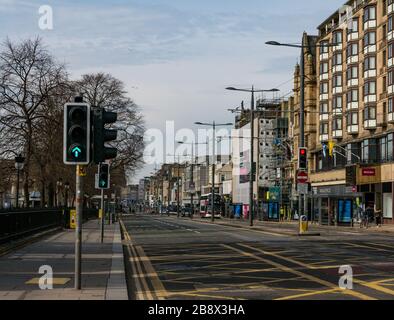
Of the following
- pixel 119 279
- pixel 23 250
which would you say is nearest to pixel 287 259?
pixel 119 279

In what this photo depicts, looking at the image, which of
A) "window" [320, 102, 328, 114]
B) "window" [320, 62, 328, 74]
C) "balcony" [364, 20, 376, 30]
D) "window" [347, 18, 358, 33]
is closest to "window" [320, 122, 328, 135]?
"window" [320, 102, 328, 114]

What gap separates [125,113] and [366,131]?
2600 cm

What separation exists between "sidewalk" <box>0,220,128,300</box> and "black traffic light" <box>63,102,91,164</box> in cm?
235

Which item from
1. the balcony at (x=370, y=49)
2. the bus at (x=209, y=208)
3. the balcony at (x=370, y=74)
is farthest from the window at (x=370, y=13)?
the bus at (x=209, y=208)

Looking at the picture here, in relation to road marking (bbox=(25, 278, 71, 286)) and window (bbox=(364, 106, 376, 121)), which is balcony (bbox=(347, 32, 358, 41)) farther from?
road marking (bbox=(25, 278, 71, 286))

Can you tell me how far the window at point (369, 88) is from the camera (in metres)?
69.3

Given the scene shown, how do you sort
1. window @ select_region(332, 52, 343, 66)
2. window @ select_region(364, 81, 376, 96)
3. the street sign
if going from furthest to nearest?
window @ select_region(332, 52, 343, 66)
window @ select_region(364, 81, 376, 96)
the street sign

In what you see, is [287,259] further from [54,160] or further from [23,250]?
[54,160]

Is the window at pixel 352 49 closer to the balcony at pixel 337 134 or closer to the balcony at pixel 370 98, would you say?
the balcony at pixel 370 98

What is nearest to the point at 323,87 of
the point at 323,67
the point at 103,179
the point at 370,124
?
the point at 323,67

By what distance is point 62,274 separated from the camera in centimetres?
1495

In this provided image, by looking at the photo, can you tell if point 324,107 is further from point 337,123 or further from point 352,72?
point 352,72

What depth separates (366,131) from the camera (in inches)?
2778

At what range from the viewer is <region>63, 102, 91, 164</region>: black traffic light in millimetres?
11266
